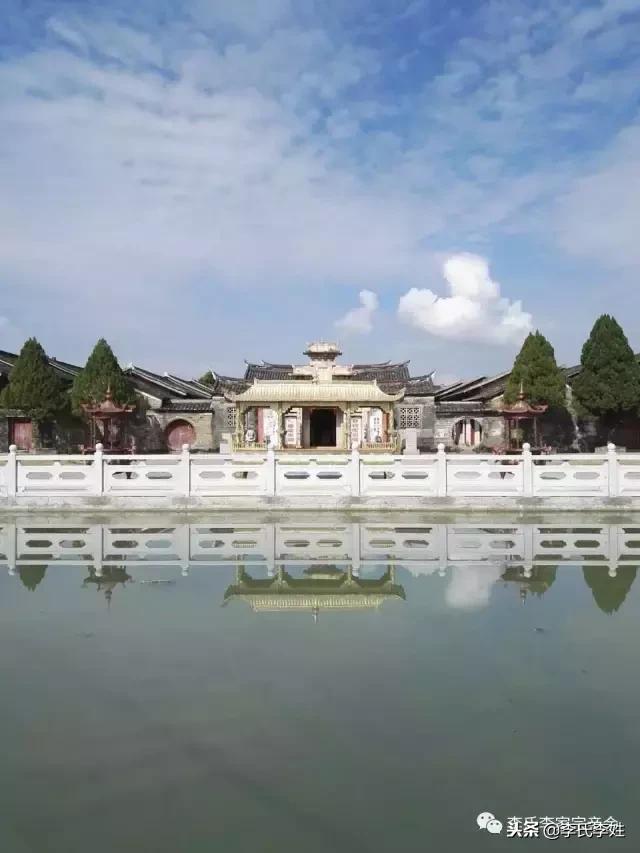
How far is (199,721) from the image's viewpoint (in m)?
4.79

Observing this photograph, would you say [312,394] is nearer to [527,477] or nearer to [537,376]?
[537,376]

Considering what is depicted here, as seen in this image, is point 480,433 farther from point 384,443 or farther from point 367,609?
point 367,609

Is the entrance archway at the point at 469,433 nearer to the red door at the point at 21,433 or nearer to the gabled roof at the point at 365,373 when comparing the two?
the gabled roof at the point at 365,373

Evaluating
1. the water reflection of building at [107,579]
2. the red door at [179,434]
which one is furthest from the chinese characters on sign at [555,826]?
the red door at [179,434]

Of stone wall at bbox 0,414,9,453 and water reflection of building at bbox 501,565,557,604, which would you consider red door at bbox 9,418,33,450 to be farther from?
water reflection of building at bbox 501,565,557,604

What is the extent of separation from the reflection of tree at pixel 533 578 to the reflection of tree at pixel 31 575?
5.90m

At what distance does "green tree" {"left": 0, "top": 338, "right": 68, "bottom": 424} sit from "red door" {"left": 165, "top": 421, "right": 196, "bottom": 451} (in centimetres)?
539

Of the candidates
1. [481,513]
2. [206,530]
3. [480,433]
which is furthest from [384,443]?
[206,530]

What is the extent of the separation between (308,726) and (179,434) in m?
29.5

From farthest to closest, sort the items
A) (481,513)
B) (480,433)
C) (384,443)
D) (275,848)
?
(480,433), (384,443), (481,513), (275,848)

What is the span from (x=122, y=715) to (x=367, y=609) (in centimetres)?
329

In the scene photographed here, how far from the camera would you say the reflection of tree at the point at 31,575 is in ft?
28.5

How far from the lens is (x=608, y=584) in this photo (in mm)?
8531

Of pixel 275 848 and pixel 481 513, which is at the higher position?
pixel 481 513
